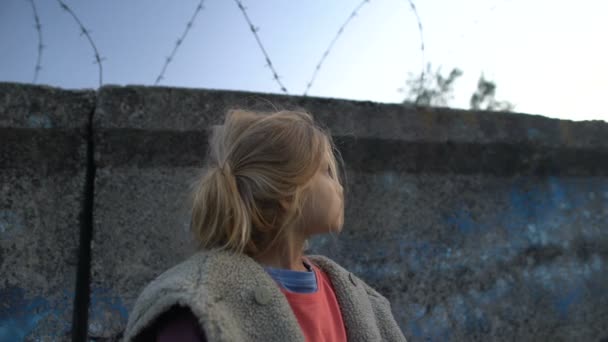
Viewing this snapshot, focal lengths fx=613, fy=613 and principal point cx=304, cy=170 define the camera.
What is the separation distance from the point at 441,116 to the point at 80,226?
1.52 metres

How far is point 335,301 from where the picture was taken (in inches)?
64.1

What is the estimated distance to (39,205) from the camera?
6.84 ft

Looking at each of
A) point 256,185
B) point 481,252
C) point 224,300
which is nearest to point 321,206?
point 256,185

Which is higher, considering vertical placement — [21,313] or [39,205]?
[39,205]

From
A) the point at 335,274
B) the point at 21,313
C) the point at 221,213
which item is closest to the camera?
the point at 221,213

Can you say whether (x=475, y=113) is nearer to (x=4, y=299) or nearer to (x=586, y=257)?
(x=586, y=257)

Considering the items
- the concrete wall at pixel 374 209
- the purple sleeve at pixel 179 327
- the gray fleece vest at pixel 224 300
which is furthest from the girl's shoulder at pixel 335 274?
the concrete wall at pixel 374 209

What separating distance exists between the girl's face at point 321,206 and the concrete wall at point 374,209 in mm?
812

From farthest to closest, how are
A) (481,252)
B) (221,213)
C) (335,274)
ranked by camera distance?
(481,252) < (335,274) < (221,213)

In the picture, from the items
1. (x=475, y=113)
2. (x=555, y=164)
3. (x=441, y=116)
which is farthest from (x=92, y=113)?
(x=555, y=164)

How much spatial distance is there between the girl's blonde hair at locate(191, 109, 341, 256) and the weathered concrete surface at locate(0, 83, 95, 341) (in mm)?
801

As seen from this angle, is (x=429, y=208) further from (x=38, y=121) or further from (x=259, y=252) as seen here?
(x=38, y=121)

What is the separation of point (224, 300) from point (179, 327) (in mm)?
109

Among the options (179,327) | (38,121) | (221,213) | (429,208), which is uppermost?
(38,121)
